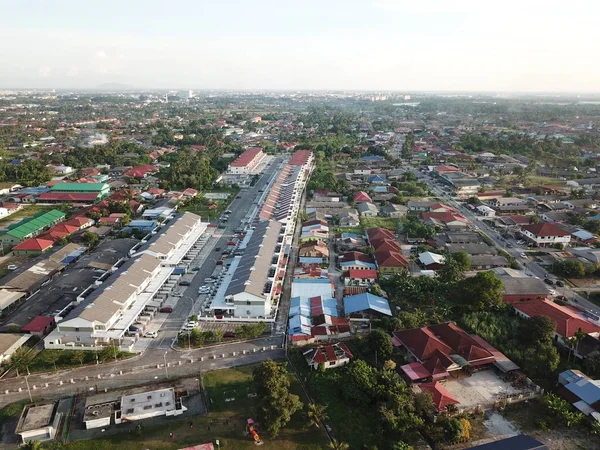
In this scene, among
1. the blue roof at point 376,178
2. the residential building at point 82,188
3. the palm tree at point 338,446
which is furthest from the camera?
the blue roof at point 376,178

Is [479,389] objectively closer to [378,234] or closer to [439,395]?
[439,395]

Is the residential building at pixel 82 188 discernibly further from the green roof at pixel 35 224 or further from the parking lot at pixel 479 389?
the parking lot at pixel 479 389

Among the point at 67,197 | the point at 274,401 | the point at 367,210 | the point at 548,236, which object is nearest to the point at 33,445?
the point at 274,401

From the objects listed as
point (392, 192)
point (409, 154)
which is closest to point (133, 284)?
point (392, 192)

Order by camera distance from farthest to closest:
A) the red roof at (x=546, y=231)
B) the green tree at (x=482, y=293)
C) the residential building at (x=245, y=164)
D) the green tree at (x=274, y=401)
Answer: the residential building at (x=245, y=164) → the red roof at (x=546, y=231) → the green tree at (x=482, y=293) → the green tree at (x=274, y=401)

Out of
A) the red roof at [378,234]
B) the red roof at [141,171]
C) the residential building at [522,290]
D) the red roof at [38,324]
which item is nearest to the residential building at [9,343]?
the red roof at [38,324]

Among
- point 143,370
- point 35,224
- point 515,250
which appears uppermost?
point 515,250
